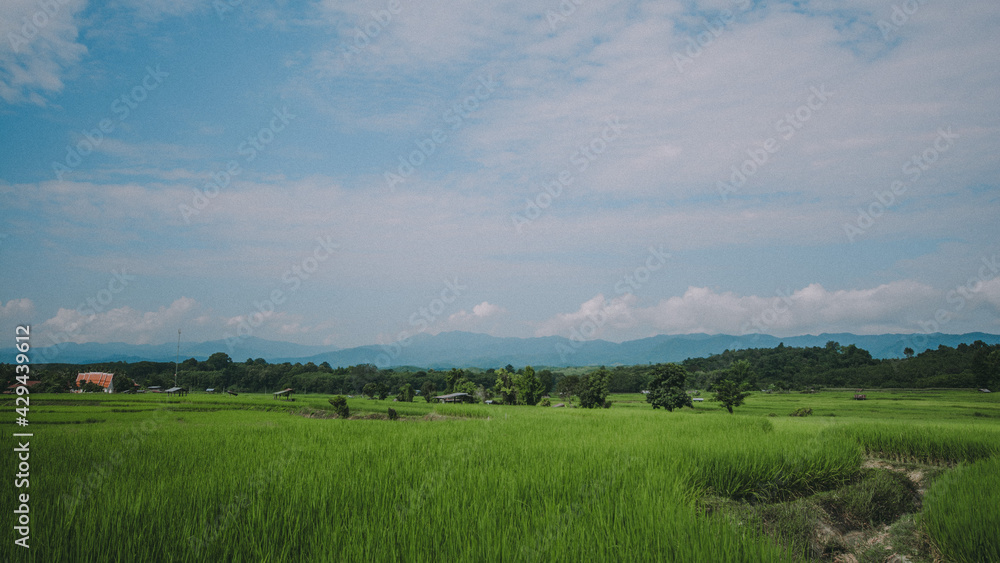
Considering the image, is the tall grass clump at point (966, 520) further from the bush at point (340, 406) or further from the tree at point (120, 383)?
the tree at point (120, 383)

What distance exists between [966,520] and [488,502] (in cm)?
523

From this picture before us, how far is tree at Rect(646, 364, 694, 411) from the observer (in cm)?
3362

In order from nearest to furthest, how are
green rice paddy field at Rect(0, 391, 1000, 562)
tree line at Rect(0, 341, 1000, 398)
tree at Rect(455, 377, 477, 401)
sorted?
green rice paddy field at Rect(0, 391, 1000, 562) < tree line at Rect(0, 341, 1000, 398) < tree at Rect(455, 377, 477, 401)

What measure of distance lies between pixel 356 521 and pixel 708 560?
2.97 m

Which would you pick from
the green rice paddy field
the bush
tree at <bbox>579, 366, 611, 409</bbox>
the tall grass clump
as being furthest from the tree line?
the tall grass clump

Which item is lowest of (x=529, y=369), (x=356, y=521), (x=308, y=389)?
(x=308, y=389)

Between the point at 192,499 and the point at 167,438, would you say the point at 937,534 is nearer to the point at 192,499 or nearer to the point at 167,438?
the point at 192,499

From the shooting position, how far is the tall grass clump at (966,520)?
169 inches

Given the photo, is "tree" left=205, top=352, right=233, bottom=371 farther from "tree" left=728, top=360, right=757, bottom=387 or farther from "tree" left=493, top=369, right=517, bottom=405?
"tree" left=728, top=360, right=757, bottom=387

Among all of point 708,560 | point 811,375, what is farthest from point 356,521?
point 811,375

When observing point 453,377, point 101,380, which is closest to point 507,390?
point 453,377

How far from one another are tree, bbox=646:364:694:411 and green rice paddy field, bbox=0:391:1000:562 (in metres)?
24.1

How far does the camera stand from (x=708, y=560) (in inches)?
120

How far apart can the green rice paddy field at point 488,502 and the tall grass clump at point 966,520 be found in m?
0.02
